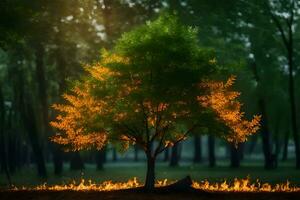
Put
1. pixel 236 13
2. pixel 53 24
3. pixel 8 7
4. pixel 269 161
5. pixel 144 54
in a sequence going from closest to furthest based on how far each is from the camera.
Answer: pixel 144 54 → pixel 8 7 → pixel 53 24 → pixel 236 13 → pixel 269 161

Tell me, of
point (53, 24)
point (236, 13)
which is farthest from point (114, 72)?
point (236, 13)

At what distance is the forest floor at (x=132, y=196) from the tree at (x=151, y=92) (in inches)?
71.8

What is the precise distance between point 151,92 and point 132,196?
4.75 m

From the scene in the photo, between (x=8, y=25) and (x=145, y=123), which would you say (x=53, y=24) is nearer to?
(x=8, y=25)

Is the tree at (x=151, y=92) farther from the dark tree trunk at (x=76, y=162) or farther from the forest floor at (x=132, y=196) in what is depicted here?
the dark tree trunk at (x=76, y=162)

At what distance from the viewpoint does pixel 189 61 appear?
88.8ft

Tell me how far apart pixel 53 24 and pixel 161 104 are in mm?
17411

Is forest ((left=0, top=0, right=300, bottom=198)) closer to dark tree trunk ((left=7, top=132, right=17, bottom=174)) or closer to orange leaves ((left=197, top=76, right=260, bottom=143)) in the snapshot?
orange leaves ((left=197, top=76, right=260, bottom=143))

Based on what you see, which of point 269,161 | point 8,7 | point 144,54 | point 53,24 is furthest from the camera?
point 269,161

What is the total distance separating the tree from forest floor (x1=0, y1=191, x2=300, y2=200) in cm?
182

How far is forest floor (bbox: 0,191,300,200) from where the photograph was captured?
24391 mm

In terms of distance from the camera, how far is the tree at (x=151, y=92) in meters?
26.6

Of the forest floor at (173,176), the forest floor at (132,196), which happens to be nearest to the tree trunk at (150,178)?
the forest floor at (132,196)

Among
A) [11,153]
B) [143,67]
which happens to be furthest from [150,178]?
[11,153]
